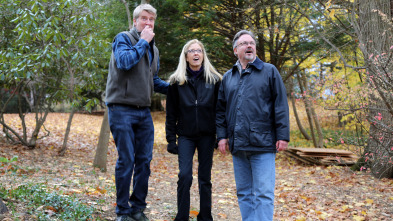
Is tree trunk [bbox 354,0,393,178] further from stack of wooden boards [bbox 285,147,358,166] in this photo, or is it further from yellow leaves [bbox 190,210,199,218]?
yellow leaves [bbox 190,210,199,218]

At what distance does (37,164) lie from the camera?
730cm

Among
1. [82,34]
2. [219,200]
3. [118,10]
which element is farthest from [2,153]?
[118,10]

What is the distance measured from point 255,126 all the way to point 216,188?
4139mm

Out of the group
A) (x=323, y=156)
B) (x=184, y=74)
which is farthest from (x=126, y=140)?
(x=323, y=156)

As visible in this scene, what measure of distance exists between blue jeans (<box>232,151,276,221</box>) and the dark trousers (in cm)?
48

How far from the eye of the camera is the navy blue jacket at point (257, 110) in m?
3.32

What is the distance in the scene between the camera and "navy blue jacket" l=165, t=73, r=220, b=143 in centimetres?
388

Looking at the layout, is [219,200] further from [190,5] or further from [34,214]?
[190,5]

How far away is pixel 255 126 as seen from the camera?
3.33 meters

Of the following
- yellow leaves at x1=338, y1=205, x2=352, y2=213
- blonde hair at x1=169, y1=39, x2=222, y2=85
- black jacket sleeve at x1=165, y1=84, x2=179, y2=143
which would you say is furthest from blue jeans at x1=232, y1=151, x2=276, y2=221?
yellow leaves at x1=338, y1=205, x2=352, y2=213

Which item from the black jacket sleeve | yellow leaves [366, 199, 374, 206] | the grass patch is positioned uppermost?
the black jacket sleeve

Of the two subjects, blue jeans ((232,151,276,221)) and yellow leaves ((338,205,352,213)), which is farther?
yellow leaves ((338,205,352,213))

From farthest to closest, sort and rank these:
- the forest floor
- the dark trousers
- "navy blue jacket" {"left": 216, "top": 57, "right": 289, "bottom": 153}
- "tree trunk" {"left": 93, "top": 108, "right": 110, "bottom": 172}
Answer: "tree trunk" {"left": 93, "top": 108, "right": 110, "bottom": 172} → the forest floor → the dark trousers → "navy blue jacket" {"left": 216, "top": 57, "right": 289, "bottom": 153}

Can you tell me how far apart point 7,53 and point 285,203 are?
6.00 meters
